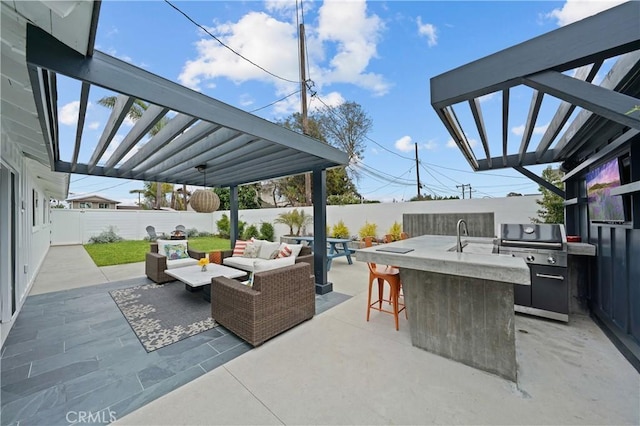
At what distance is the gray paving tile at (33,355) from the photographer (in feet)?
8.19

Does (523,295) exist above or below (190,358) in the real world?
above

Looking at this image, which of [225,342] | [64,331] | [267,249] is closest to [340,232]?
[267,249]

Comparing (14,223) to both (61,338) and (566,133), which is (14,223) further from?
(566,133)

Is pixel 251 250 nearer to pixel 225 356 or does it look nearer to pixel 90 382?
pixel 225 356

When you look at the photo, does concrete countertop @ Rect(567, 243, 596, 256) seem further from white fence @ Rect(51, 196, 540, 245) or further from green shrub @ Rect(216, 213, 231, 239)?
green shrub @ Rect(216, 213, 231, 239)

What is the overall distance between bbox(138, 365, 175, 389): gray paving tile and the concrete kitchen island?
220cm

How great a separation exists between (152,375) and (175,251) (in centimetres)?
416

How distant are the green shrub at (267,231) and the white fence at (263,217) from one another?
0.23 m

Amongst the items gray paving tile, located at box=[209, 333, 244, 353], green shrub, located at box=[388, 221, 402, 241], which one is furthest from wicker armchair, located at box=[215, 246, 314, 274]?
green shrub, located at box=[388, 221, 402, 241]

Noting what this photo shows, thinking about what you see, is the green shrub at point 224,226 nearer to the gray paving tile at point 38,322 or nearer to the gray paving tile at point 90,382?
the gray paving tile at point 38,322

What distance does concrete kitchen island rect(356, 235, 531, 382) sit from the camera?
7.01 ft

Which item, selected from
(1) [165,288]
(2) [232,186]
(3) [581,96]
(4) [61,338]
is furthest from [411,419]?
(2) [232,186]

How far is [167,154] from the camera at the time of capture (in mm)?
3965

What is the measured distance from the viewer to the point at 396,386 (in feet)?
7.02
